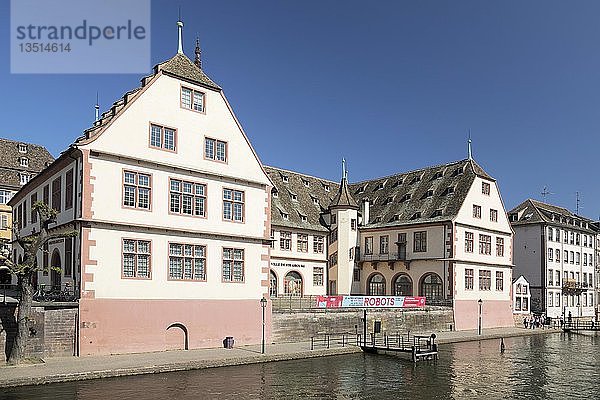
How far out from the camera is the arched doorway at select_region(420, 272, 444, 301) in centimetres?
5500

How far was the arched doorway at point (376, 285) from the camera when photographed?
59888 millimetres

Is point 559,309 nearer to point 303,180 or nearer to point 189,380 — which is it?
point 303,180

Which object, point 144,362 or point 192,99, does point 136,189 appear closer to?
point 192,99

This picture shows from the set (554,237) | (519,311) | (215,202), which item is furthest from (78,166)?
(554,237)

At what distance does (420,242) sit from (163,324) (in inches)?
1144

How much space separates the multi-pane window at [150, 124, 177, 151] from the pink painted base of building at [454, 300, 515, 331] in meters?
29.5

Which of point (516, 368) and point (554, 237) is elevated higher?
point (554, 237)

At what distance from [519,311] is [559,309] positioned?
15.7 meters

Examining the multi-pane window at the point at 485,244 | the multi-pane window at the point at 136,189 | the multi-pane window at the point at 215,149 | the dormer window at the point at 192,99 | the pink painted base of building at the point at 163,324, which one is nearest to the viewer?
the pink painted base of building at the point at 163,324

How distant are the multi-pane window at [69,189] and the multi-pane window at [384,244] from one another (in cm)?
3276

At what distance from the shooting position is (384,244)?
2345 inches

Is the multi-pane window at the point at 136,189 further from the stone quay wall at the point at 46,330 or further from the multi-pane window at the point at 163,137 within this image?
the stone quay wall at the point at 46,330

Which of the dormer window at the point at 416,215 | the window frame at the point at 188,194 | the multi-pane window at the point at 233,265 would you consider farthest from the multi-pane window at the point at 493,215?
the window frame at the point at 188,194

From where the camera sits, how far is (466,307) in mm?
54844
